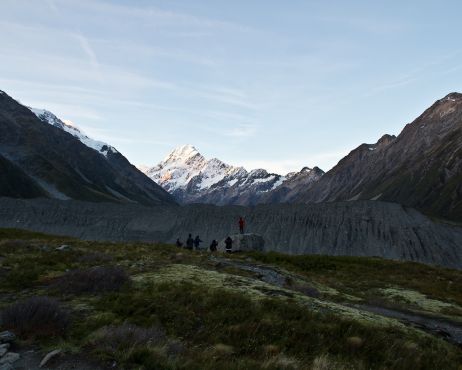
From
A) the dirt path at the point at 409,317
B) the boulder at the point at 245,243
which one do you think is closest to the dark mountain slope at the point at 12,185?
the boulder at the point at 245,243

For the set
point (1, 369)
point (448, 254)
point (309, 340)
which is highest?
point (448, 254)

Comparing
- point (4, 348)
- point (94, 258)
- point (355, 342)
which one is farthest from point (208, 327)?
point (94, 258)

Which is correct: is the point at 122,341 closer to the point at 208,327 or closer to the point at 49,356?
the point at 49,356

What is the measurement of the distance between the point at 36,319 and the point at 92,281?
202 inches

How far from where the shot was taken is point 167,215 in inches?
4400

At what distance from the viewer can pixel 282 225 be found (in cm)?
9912

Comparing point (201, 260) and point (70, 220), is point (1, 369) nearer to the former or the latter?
point (201, 260)

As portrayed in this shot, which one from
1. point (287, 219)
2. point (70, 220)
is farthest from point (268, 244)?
point (70, 220)

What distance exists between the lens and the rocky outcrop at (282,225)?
8956 centimetres

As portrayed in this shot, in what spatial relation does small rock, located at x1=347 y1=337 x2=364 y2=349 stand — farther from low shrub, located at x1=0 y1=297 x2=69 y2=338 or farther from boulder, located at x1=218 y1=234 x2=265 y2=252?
boulder, located at x1=218 y1=234 x2=265 y2=252

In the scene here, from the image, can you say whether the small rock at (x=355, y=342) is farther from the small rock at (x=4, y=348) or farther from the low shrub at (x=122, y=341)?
the small rock at (x=4, y=348)

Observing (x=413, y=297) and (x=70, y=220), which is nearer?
(x=413, y=297)

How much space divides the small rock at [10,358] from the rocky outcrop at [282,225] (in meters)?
80.0

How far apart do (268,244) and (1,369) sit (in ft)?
275
